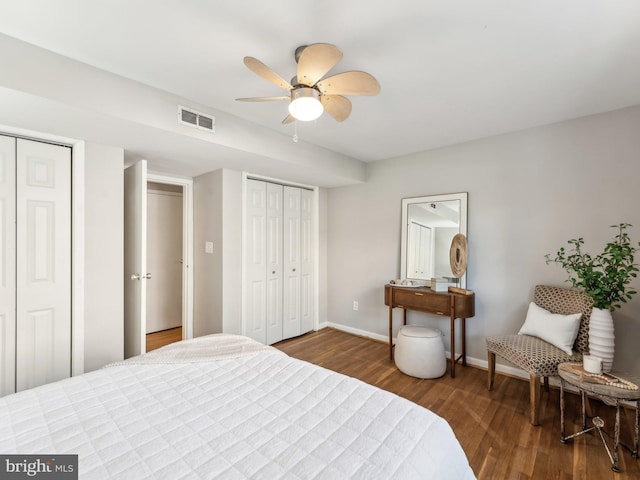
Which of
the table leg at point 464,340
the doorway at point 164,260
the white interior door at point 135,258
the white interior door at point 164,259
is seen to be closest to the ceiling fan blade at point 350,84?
the white interior door at point 135,258

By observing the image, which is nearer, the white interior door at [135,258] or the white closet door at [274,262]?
the white interior door at [135,258]

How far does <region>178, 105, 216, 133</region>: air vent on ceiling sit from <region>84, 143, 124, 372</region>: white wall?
719 millimetres

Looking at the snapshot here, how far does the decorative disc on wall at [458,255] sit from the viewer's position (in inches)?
118

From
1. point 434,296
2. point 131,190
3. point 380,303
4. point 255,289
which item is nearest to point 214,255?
point 255,289

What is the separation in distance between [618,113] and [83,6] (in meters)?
3.62

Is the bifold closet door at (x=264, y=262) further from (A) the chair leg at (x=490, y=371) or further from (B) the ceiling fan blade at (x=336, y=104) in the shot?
(A) the chair leg at (x=490, y=371)

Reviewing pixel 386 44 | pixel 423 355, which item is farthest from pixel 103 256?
pixel 423 355

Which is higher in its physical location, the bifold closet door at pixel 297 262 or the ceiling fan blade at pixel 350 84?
the ceiling fan blade at pixel 350 84

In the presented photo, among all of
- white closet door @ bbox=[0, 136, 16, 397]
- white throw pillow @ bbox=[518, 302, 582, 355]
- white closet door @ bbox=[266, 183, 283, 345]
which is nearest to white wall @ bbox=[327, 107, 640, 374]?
white throw pillow @ bbox=[518, 302, 582, 355]

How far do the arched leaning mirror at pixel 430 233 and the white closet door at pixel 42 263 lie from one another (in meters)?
3.25

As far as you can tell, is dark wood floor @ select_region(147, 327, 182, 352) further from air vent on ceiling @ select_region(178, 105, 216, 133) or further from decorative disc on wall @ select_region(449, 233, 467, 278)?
decorative disc on wall @ select_region(449, 233, 467, 278)

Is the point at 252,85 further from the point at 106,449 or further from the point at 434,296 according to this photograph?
the point at 434,296

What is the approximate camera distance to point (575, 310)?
2.36m

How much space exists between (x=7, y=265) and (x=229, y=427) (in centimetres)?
202
